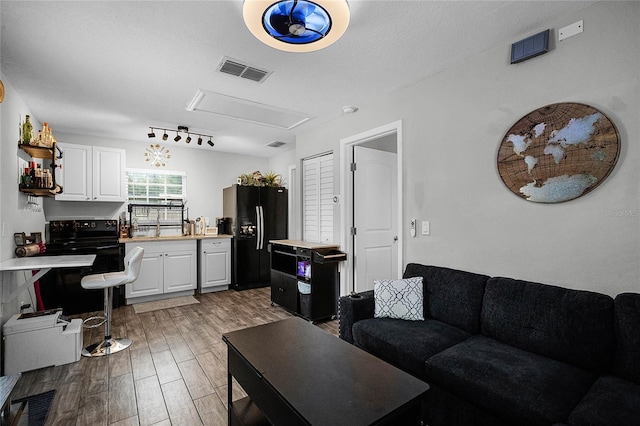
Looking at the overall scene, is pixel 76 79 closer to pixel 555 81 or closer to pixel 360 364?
pixel 360 364

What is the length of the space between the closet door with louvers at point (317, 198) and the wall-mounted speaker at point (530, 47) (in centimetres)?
238

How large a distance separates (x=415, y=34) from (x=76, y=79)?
3060 mm

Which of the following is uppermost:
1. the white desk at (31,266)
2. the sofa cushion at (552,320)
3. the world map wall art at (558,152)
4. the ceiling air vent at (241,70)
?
the ceiling air vent at (241,70)

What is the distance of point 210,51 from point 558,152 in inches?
104

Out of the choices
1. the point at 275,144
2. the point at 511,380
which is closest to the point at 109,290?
the point at 275,144

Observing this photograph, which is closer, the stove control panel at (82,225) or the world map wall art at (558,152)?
the world map wall art at (558,152)

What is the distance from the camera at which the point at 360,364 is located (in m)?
1.53

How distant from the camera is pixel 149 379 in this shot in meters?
2.40

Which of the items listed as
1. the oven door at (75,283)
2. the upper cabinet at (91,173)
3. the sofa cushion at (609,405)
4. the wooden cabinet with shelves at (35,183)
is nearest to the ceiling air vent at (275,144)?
the upper cabinet at (91,173)

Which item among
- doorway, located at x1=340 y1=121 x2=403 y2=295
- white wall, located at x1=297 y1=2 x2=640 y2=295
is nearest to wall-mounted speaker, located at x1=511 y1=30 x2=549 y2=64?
white wall, located at x1=297 y1=2 x2=640 y2=295

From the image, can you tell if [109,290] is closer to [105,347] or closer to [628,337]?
[105,347]

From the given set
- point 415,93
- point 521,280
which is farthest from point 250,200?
point 521,280

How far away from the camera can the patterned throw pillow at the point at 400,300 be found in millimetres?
2400

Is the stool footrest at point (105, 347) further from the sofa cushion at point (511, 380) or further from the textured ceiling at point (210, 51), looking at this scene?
the sofa cushion at point (511, 380)
